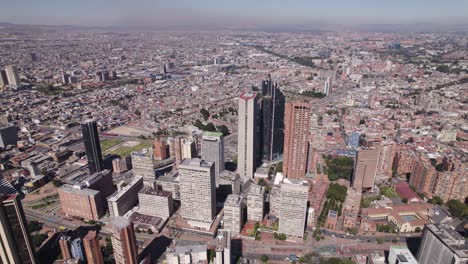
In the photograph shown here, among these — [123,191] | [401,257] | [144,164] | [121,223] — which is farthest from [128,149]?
[401,257]

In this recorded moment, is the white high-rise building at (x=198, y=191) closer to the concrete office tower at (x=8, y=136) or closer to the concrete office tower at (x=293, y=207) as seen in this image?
the concrete office tower at (x=293, y=207)

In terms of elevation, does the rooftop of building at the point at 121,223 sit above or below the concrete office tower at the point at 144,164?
above

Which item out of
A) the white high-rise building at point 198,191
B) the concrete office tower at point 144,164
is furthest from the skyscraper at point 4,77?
the white high-rise building at point 198,191

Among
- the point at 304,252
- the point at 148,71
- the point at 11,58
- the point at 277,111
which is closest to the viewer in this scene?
the point at 304,252

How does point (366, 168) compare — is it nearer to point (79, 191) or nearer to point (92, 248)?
point (92, 248)

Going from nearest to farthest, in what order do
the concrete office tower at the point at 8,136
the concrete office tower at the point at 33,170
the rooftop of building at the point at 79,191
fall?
the rooftop of building at the point at 79,191, the concrete office tower at the point at 33,170, the concrete office tower at the point at 8,136

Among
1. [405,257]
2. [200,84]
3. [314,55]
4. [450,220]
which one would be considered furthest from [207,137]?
[314,55]

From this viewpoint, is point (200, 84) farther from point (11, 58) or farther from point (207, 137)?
point (11, 58)
